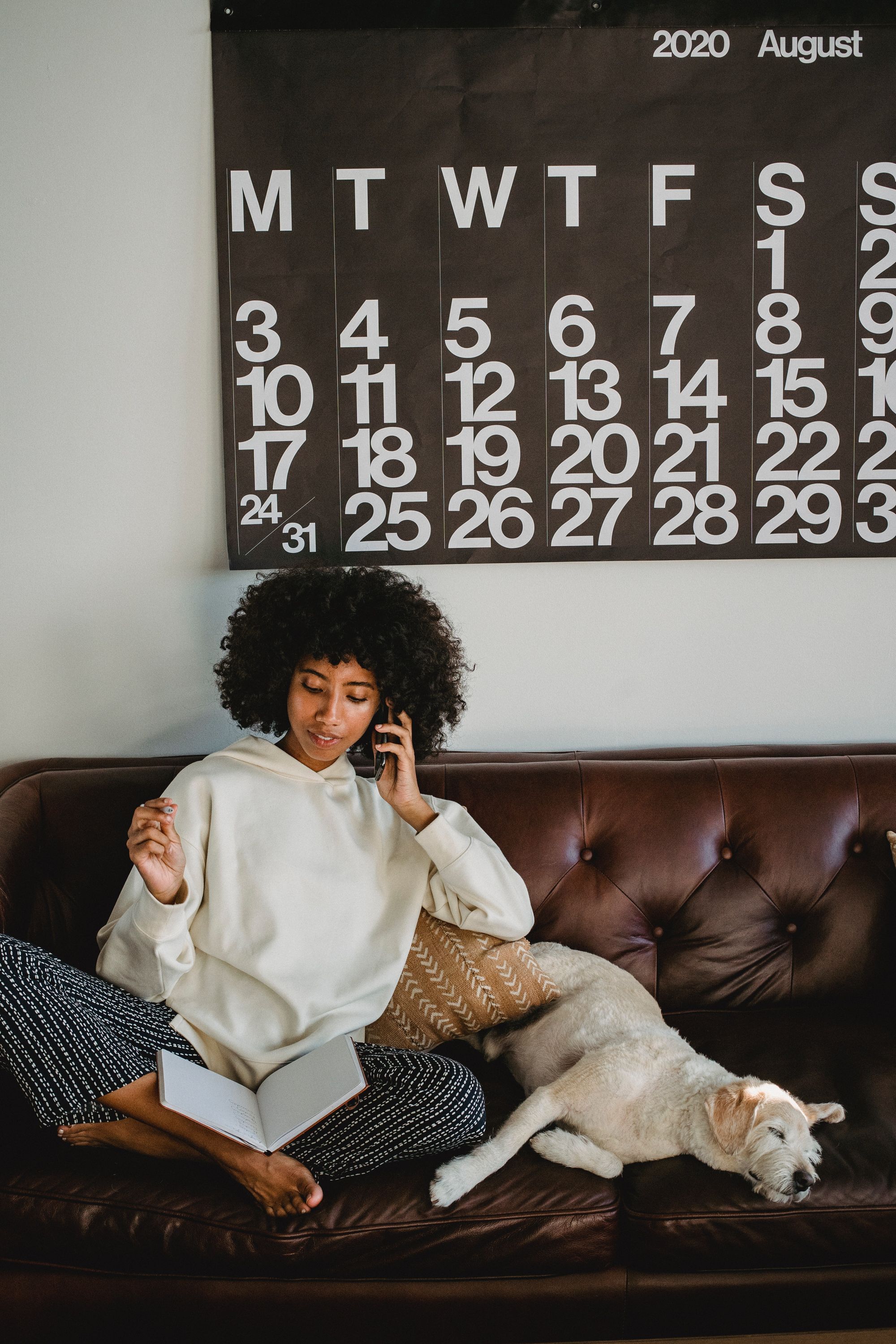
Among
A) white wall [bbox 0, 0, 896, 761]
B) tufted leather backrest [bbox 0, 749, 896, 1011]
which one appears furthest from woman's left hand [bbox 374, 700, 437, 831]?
white wall [bbox 0, 0, 896, 761]

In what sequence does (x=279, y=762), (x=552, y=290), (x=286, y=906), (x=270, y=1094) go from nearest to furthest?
(x=270, y=1094), (x=286, y=906), (x=279, y=762), (x=552, y=290)

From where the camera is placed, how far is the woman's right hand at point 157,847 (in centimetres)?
142

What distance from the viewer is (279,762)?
1.66 m

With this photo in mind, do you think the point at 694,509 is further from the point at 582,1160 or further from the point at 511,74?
the point at 582,1160

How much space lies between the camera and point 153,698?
2.09 metres

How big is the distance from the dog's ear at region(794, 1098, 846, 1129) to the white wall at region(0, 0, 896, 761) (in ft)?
2.97

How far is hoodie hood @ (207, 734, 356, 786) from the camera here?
1.66 metres

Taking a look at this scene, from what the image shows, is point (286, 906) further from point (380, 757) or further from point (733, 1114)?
point (733, 1114)

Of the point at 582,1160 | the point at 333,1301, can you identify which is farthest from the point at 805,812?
the point at 333,1301

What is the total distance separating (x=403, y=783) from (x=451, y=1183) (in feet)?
2.09

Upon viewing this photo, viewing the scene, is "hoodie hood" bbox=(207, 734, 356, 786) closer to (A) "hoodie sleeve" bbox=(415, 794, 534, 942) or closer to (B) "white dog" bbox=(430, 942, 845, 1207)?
(A) "hoodie sleeve" bbox=(415, 794, 534, 942)

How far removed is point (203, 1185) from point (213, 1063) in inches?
8.7

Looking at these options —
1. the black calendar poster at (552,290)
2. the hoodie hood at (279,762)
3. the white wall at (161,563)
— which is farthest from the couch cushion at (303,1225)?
the black calendar poster at (552,290)

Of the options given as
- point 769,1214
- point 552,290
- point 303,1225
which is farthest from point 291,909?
point 552,290
